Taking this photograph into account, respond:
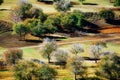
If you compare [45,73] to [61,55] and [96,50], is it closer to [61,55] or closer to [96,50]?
[61,55]

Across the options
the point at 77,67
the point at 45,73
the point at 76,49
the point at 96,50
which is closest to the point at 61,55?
the point at 76,49

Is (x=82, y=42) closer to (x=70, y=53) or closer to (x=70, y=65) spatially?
(x=70, y=53)

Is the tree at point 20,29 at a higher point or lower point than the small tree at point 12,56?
higher

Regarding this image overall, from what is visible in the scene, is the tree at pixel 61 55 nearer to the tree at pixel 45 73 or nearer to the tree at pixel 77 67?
the tree at pixel 77 67

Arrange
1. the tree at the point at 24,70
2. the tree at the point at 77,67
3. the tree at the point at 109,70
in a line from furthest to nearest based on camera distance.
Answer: the tree at the point at 109,70, the tree at the point at 77,67, the tree at the point at 24,70

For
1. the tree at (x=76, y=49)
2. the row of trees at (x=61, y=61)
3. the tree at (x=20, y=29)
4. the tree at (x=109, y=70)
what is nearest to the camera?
the row of trees at (x=61, y=61)

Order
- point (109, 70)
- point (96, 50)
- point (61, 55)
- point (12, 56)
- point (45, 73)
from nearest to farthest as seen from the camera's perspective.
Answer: point (45, 73)
point (109, 70)
point (12, 56)
point (61, 55)
point (96, 50)

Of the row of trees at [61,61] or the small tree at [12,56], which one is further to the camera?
the small tree at [12,56]

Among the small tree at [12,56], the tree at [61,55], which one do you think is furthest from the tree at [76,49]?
the small tree at [12,56]
